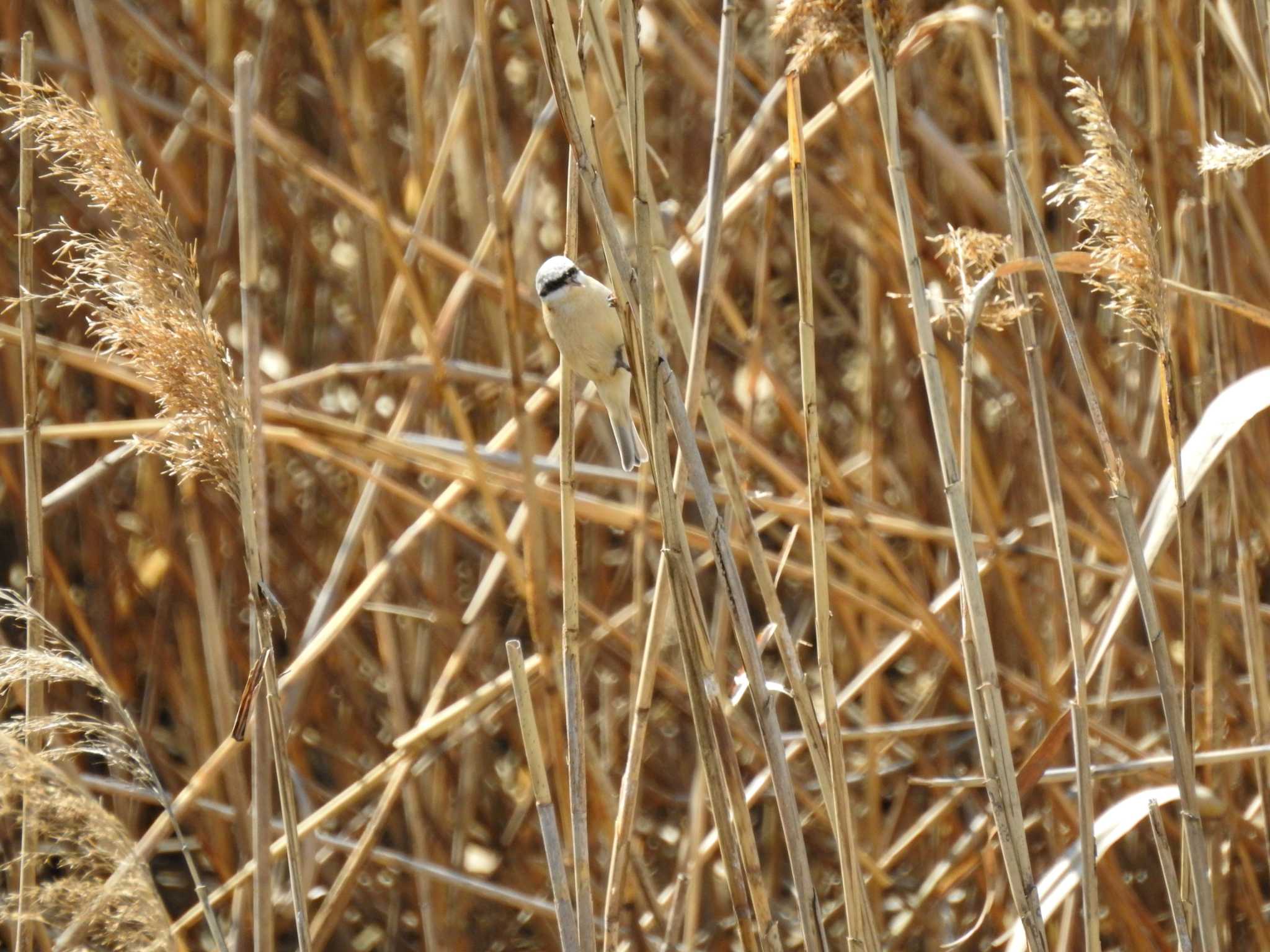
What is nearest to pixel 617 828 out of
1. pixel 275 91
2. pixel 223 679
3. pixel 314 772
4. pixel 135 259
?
pixel 135 259

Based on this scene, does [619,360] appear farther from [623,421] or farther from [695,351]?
[695,351]

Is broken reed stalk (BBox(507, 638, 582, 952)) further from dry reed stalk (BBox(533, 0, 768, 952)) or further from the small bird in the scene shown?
the small bird

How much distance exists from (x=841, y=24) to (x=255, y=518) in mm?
523

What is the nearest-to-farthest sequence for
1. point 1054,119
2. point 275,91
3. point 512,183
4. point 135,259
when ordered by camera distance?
point 135,259 → point 512,183 → point 1054,119 → point 275,91

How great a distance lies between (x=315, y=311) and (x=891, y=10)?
1.42 meters

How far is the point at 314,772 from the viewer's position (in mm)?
2072

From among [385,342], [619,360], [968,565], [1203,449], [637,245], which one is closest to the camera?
[637,245]

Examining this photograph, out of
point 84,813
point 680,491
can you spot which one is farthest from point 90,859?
point 680,491

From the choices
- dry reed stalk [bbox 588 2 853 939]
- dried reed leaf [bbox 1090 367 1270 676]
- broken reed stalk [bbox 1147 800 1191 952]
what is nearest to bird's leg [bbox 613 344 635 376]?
dry reed stalk [bbox 588 2 853 939]

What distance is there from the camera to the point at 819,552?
967 mm

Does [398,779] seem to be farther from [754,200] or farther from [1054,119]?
[1054,119]

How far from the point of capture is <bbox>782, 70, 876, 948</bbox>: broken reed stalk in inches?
36.8

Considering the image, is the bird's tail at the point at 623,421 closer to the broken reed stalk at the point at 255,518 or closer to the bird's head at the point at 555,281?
the bird's head at the point at 555,281

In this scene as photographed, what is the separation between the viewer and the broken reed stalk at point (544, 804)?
87 centimetres
